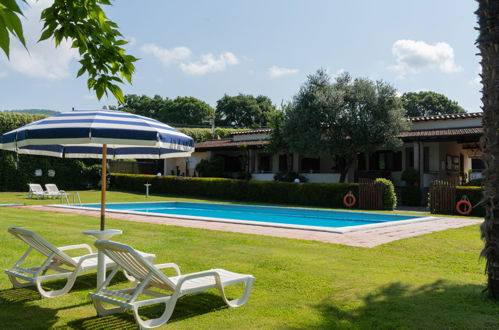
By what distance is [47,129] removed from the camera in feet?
16.7

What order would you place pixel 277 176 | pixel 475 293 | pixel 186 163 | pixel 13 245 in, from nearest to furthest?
pixel 475 293
pixel 13 245
pixel 277 176
pixel 186 163

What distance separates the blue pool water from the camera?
16.3m

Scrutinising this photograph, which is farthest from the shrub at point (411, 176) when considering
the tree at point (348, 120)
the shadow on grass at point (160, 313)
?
the shadow on grass at point (160, 313)

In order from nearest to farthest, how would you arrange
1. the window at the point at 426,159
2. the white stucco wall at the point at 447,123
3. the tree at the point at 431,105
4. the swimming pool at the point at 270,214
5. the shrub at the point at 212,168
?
the swimming pool at the point at 270,214
the white stucco wall at the point at 447,123
the window at the point at 426,159
the shrub at the point at 212,168
the tree at the point at 431,105

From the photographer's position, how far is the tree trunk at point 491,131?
4762mm

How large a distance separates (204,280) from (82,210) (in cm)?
1221

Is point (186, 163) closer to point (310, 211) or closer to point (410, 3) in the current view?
point (310, 211)

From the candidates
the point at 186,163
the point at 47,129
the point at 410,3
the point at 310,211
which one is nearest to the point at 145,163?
the point at 186,163

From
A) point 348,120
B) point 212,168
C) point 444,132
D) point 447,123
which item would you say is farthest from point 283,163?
point 444,132

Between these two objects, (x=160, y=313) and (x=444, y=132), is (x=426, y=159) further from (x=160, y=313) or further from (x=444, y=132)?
(x=160, y=313)

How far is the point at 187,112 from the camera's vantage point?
76.8 meters

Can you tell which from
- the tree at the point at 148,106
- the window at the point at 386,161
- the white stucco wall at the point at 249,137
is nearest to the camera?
the window at the point at 386,161

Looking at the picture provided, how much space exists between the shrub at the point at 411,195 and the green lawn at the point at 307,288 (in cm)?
1247

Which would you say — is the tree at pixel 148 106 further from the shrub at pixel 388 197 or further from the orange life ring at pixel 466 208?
the orange life ring at pixel 466 208
